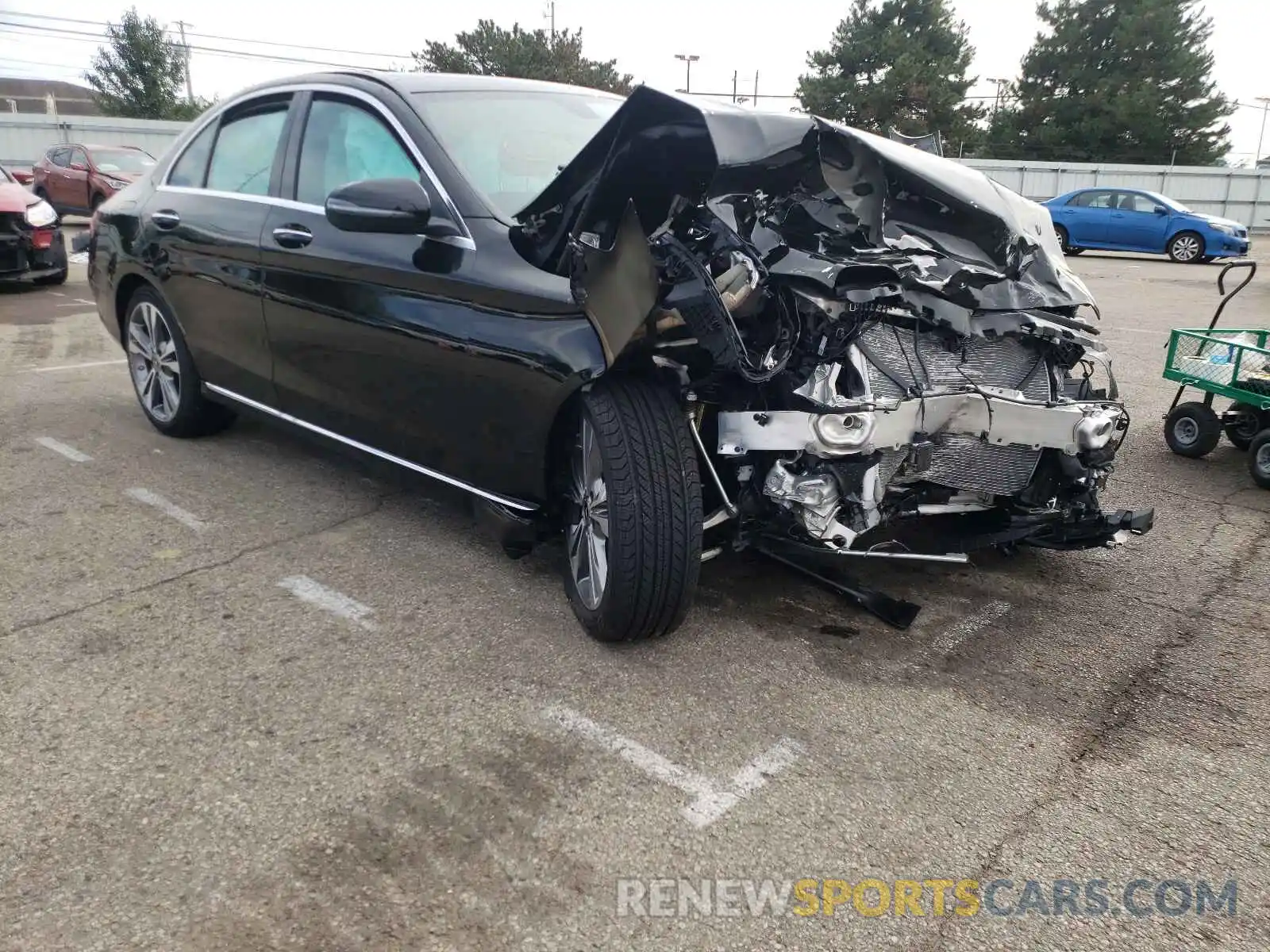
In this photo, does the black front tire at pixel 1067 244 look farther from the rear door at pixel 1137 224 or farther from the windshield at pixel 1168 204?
the windshield at pixel 1168 204

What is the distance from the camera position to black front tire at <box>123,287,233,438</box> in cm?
464

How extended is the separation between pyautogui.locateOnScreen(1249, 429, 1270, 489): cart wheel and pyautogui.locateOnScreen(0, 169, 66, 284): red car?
1055cm

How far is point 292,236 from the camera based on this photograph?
3648 mm

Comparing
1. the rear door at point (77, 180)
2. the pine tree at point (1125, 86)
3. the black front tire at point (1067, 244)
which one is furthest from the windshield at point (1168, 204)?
the pine tree at point (1125, 86)

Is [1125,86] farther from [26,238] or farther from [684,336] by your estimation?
[684,336]

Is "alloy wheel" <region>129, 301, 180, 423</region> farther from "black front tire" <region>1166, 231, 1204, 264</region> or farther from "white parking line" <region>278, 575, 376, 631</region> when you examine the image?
"black front tire" <region>1166, 231, 1204, 264</region>

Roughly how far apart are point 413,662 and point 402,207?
1.41 meters

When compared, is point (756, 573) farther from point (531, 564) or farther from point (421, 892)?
point (421, 892)

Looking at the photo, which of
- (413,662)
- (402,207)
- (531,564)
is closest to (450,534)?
(531,564)

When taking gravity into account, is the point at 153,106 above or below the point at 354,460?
above

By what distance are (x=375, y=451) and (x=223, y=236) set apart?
1304 millimetres

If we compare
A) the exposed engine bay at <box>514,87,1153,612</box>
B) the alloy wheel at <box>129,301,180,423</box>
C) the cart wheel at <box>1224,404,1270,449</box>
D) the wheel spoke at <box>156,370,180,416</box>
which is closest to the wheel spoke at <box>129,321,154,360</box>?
the alloy wheel at <box>129,301,180,423</box>

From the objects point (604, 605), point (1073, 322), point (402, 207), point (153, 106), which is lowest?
point (604, 605)

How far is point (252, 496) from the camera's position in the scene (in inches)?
166
